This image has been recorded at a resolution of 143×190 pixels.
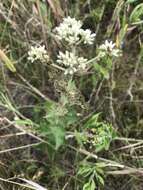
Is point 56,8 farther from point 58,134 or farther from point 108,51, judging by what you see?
point 58,134

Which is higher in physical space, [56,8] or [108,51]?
[56,8]

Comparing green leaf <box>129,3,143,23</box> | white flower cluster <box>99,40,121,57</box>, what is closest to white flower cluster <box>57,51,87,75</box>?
white flower cluster <box>99,40,121,57</box>

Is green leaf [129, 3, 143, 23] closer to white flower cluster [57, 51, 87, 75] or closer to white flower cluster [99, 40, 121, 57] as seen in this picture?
white flower cluster [99, 40, 121, 57]

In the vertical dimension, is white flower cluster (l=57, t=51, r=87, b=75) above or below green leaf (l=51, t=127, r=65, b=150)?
above

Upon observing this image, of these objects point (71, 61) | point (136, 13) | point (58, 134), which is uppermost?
point (136, 13)

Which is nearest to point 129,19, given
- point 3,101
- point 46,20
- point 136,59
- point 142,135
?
point 136,59

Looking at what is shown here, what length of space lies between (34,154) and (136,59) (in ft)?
1.56

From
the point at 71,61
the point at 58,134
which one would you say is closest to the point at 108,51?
the point at 71,61

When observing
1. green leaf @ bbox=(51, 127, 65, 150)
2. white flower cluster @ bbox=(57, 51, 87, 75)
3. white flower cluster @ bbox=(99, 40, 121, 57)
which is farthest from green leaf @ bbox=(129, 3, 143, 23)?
green leaf @ bbox=(51, 127, 65, 150)

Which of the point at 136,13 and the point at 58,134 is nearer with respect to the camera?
the point at 58,134

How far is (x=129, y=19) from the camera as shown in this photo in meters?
1.58

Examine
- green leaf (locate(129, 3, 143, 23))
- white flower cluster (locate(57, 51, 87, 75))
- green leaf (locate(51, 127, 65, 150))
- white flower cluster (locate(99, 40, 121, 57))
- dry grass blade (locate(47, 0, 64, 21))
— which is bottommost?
green leaf (locate(51, 127, 65, 150))

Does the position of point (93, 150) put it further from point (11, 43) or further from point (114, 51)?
point (11, 43)

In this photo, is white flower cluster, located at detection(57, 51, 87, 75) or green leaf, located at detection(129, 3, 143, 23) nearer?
white flower cluster, located at detection(57, 51, 87, 75)
